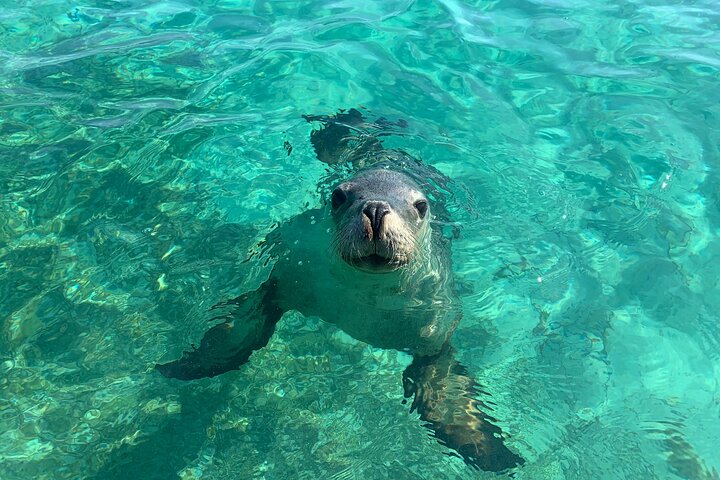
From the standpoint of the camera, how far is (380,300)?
443 cm

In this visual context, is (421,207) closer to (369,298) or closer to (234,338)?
(369,298)

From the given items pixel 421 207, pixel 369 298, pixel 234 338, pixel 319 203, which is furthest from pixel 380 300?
pixel 319 203

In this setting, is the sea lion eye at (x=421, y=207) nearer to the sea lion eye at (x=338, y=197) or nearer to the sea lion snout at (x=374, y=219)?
the sea lion eye at (x=338, y=197)

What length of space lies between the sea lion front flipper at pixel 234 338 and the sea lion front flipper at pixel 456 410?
101 cm

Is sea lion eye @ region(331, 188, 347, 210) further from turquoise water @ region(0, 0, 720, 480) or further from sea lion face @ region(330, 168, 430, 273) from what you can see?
turquoise water @ region(0, 0, 720, 480)

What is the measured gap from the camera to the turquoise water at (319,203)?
3.90 meters

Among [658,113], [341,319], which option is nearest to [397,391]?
[341,319]

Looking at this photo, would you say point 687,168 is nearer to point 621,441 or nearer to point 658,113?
point 658,113

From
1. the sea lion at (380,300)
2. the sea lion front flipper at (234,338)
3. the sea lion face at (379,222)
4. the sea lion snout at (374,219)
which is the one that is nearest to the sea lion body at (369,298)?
the sea lion at (380,300)

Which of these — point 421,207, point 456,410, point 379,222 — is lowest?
point 456,410

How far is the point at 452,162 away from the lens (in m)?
6.44

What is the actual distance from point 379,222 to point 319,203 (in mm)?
1833

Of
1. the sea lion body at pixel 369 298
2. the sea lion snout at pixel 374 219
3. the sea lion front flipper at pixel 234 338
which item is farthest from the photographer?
the sea lion body at pixel 369 298

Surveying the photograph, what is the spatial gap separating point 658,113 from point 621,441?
4.54 meters
